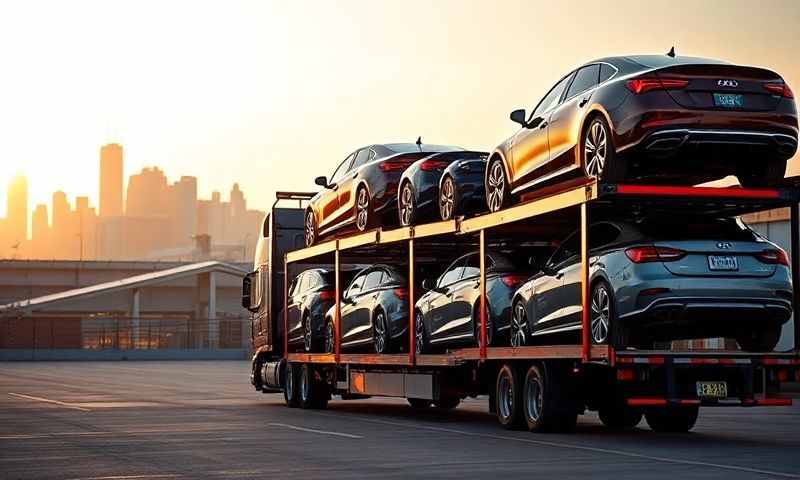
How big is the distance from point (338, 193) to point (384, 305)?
286 centimetres

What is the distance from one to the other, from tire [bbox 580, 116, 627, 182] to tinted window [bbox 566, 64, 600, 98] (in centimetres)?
73

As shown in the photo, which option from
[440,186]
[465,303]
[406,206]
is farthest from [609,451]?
[406,206]

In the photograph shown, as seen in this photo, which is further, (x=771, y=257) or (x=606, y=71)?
(x=606, y=71)

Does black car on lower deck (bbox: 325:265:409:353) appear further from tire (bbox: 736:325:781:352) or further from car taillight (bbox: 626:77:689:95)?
car taillight (bbox: 626:77:689:95)

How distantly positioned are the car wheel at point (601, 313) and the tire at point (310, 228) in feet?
32.4

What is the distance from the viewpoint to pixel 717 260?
14188 mm

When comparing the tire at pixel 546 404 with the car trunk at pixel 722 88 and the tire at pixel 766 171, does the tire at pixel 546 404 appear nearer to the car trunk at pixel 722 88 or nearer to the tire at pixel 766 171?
the tire at pixel 766 171

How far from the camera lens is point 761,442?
1539 cm

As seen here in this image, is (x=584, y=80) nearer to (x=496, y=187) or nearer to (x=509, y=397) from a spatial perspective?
(x=496, y=187)

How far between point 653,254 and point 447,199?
470cm

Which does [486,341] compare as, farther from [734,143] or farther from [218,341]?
[218,341]

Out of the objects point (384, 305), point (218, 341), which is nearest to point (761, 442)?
point (384, 305)

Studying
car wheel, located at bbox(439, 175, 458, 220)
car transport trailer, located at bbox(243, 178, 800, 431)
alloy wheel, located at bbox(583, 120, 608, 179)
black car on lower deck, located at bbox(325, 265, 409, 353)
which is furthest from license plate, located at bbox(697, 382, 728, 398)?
black car on lower deck, located at bbox(325, 265, 409, 353)

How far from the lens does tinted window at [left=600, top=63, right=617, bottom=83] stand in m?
14.9
